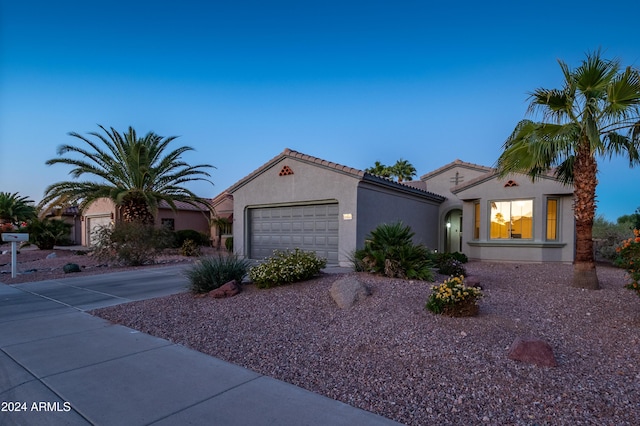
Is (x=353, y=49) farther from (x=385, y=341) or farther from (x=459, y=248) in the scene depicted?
(x=385, y=341)

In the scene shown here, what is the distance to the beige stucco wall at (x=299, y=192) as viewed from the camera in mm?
13219

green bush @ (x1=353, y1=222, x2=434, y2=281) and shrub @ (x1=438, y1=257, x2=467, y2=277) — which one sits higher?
green bush @ (x1=353, y1=222, x2=434, y2=281)

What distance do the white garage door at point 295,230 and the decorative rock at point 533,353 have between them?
940cm

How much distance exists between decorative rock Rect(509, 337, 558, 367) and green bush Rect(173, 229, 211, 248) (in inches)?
835

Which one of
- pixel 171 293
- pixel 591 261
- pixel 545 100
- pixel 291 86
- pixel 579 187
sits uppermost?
pixel 291 86

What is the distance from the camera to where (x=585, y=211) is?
28.8ft

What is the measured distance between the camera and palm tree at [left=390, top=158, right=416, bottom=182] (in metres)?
34.2

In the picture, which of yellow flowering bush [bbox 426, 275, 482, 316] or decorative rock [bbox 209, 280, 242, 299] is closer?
yellow flowering bush [bbox 426, 275, 482, 316]

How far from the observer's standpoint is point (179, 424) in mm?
3121

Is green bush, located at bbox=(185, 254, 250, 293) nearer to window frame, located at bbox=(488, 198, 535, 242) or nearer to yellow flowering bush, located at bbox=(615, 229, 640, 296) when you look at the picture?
yellow flowering bush, located at bbox=(615, 229, 640, 296)

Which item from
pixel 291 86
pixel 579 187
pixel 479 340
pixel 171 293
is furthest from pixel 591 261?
pixel 291 86

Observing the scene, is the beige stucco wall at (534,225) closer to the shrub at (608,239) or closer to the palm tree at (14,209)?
the shrub at (608,239)

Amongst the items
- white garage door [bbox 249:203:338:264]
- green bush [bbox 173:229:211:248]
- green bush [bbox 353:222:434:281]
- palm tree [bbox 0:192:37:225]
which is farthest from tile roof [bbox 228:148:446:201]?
palm tree [bbox 0:192:37:225]

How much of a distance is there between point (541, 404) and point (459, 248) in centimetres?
1701
